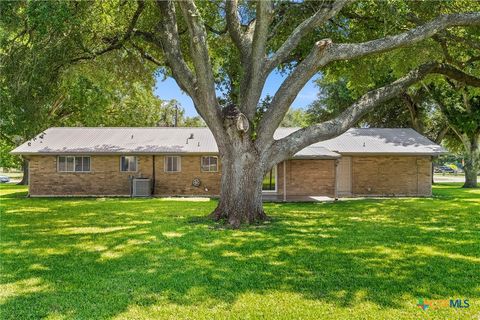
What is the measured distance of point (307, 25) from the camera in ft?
32.2

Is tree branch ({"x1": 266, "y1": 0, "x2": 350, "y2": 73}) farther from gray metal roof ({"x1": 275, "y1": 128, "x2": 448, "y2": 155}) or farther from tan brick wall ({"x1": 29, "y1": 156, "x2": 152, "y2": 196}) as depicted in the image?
tan brick wall ({"x1": 29, "y1": 156, "x2": 152, "y2": 196})

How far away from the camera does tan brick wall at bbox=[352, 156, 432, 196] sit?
20.0 m

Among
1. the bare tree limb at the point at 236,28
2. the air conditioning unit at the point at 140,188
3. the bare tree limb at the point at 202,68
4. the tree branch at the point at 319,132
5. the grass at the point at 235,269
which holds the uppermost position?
the bare tree limb at the point at 236,28

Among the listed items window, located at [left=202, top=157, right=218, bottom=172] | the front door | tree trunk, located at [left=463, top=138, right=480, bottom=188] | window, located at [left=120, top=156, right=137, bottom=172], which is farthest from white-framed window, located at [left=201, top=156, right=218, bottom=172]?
tree trunk, located at [left=463, top=138, right=480, bottom=188]

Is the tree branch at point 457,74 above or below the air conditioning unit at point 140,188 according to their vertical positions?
above

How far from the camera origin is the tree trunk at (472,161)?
25500 mm

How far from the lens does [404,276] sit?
540 centimetres

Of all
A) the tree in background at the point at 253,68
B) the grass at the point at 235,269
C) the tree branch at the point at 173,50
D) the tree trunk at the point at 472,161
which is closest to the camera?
the grass at the point at 235,269

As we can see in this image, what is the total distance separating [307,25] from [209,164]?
10811 millimetres

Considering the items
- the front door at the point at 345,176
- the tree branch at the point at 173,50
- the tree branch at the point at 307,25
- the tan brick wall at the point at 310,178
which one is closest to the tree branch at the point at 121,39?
the tree branch at the point at 173,50

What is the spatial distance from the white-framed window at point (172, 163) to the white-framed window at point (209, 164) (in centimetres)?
128

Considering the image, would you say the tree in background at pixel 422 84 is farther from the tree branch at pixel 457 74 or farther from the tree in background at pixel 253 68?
the tree in background at pixel 253 68

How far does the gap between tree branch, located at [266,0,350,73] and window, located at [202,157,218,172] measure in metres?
9.79

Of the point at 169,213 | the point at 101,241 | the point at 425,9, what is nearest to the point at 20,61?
the point at 101,241
